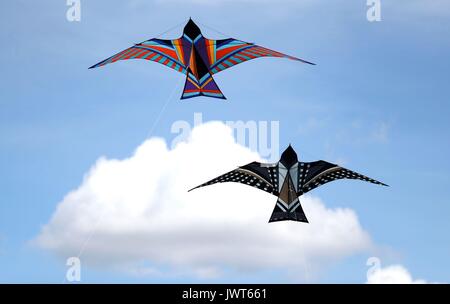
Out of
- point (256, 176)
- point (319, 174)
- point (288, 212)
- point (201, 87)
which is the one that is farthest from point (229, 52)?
point (288, 212)

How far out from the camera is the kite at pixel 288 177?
63.6 ft

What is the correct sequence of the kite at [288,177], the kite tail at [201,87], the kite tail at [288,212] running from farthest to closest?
1. the kite tail at [201,87]
2. the kite at [288,177]
3. the kite tail at [288,212]

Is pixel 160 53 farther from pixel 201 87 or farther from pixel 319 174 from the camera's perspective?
pixel 319 174

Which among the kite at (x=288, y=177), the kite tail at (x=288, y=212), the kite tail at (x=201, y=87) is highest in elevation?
the kite tail at (x=201, y=87)

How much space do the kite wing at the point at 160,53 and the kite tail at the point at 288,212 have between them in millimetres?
5265

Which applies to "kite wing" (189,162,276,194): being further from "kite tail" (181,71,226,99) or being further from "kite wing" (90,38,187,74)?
"kite wing" (90,38,187,74)

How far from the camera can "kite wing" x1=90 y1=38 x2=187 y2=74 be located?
2024 cm

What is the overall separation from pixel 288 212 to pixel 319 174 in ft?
4.67

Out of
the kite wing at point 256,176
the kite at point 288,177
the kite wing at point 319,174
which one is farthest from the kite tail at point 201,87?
the kite wing at point 319,174

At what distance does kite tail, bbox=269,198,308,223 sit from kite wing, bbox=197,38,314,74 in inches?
170

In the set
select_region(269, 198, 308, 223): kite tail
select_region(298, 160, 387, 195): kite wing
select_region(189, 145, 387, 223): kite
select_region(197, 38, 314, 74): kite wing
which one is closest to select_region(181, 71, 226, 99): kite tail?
select_region(197, 38, 314, 74): kite wing

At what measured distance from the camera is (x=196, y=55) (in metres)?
21.0

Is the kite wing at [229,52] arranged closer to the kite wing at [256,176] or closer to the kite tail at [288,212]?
the kite wing at [256,176]
